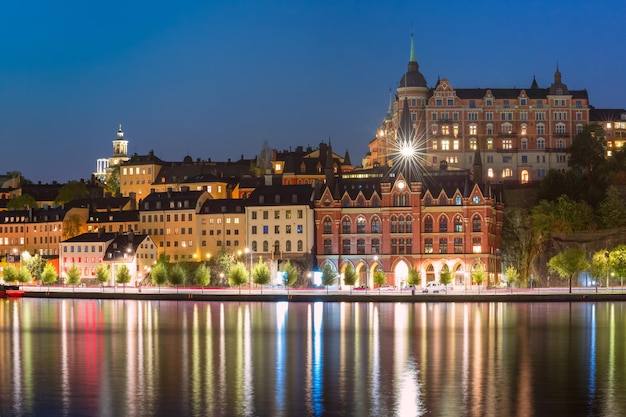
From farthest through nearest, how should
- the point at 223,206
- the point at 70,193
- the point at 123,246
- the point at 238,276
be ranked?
the point at 70,193 < the point at 223,206 < the point at 123,246 < the point at 238,276

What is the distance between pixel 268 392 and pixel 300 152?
123963 mm

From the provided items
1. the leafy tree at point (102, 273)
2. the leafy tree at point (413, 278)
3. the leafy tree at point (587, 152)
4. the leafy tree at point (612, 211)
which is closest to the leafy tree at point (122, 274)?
the leafy tree at point (102, 273)

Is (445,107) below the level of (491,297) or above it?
above

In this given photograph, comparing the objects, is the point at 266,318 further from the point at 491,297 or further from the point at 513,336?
the point at 491,297

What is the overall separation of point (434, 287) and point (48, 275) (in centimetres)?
4566

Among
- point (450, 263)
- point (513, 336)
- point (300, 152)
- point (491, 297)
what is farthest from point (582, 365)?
point (300, 152)

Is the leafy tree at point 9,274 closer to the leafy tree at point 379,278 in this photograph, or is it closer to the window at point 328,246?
the window at point 328,246

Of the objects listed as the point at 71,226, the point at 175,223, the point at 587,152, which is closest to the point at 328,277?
the point at 175,223

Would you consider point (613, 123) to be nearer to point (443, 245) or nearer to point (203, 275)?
point (443, 245)

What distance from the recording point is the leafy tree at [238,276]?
388 feet

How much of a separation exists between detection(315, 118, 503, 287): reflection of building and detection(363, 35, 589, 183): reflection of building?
18080 mm

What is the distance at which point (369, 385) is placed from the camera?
4741 cm

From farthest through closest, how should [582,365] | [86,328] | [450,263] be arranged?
[450,263], [86,328], [582,365]

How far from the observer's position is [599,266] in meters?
112
